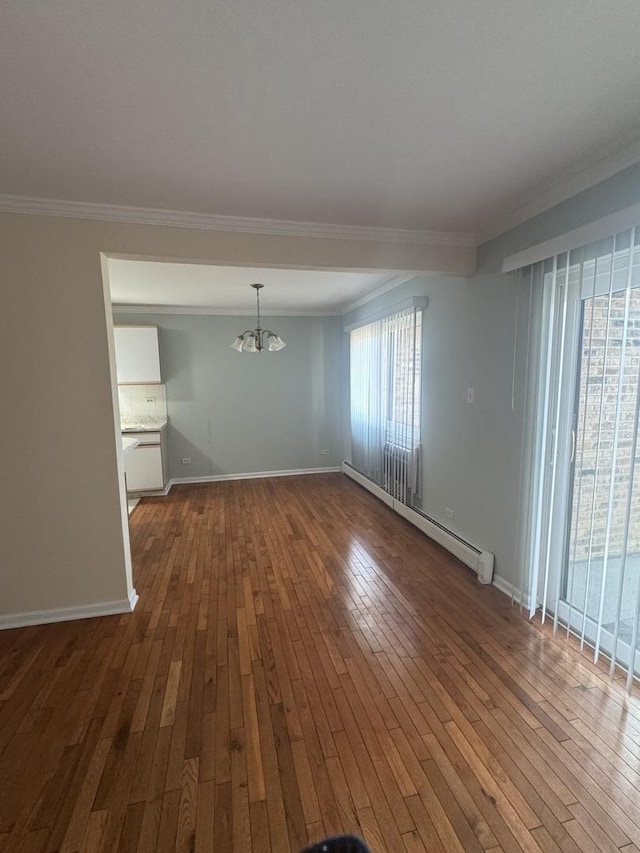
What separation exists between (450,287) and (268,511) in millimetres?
2938

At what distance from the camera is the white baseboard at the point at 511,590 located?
101 inches

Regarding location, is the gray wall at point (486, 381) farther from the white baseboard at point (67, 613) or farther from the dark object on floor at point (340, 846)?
the white baseboard at point (67, 613)

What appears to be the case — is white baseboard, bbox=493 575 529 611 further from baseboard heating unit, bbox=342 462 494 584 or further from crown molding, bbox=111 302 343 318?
crown molding, bbox=111 302 343 318

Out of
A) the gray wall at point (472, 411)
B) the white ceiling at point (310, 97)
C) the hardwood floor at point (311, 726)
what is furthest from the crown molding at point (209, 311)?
the hardwood floor at point (311, 726)

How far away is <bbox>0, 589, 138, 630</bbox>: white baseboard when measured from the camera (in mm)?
2461

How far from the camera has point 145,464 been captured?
16.6ft

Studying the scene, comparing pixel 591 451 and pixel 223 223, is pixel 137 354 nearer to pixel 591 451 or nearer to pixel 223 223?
pixel 223 223

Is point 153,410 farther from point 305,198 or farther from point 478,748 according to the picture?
point 478,748

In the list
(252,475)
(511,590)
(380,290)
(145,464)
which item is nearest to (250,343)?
(380,290)

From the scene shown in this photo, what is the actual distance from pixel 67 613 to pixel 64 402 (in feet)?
4.39

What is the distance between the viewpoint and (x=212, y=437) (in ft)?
19.2

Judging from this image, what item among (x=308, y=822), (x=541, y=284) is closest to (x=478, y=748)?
(x=308, y=822)

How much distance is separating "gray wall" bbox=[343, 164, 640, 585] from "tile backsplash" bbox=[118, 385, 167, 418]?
372 cm

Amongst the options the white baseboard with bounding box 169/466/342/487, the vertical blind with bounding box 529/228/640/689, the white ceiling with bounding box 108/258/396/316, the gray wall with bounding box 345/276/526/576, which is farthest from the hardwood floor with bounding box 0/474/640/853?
the white baseboard with bounding box 169/466/342/487
